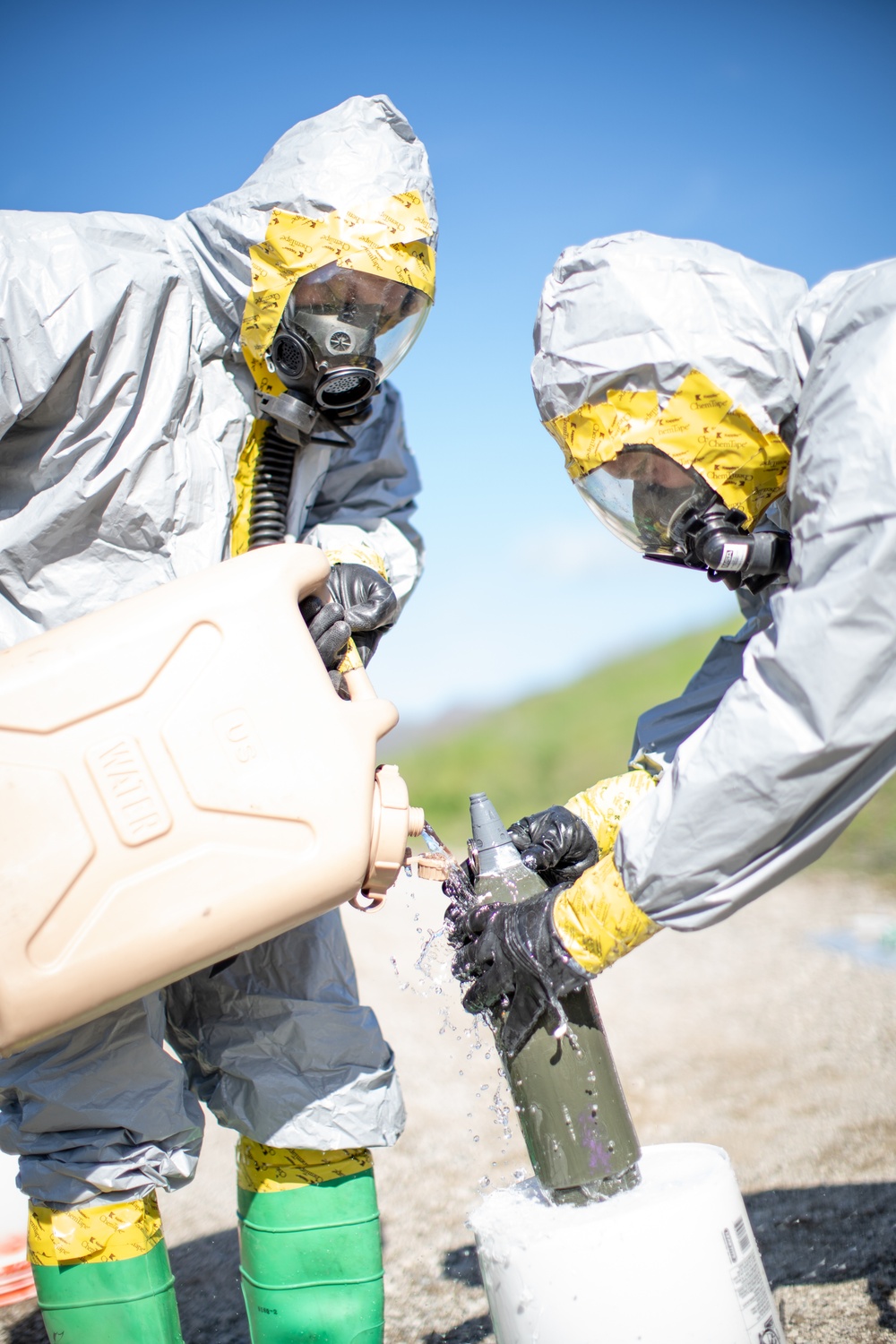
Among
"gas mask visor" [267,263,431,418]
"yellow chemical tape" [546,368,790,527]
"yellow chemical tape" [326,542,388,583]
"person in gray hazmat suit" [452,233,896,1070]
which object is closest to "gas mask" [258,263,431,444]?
"gas mask visor" [267,263,431,418]

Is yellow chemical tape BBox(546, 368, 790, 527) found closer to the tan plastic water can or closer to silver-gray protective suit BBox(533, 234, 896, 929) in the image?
silver-gray protective suit BBox(533, 234, 896, 929)

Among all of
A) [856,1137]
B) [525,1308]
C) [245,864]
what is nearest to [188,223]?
[245,864]

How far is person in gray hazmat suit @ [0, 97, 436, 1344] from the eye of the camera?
1540mm

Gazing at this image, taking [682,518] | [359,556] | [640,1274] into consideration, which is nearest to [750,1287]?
[640,1274]

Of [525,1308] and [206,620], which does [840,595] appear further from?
[525,1308]

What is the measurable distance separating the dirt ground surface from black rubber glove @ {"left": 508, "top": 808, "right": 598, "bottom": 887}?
0.68 feet

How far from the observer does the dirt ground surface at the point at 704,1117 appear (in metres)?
1.99

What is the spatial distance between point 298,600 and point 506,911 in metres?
0.53

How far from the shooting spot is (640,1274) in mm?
1288

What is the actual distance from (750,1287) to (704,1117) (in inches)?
64.0

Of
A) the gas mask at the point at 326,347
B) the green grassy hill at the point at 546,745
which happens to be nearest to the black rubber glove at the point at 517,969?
the gas mask at the point at 326,347

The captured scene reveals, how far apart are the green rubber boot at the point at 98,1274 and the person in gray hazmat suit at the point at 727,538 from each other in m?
0.64

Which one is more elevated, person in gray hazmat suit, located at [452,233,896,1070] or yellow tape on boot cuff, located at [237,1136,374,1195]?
person in gray hazmat suit, located at [452,233,896,1070]

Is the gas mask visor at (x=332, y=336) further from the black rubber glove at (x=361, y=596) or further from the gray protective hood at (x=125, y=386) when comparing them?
the black rubber glove at (x=361, y=596)
